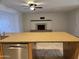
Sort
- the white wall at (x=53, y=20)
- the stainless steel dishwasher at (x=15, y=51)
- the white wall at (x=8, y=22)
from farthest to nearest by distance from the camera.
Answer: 1. the white wall at (x=53, y=20)
2. the white wall at (x=8, y=22)
3. the stainless steel dishwasher at (x=15, y=51)

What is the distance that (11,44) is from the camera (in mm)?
2613

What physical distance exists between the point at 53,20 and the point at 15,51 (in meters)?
11.6

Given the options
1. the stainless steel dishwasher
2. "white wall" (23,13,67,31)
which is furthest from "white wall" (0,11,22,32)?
the stainless steel dishwasher

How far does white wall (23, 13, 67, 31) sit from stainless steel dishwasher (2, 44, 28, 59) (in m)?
11.3

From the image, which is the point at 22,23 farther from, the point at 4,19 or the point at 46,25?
the point at 4,19

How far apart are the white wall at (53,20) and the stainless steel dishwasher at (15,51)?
11306 millimetres

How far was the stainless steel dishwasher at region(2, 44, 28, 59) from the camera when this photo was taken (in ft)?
8.46

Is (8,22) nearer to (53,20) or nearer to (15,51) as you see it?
(53,20)

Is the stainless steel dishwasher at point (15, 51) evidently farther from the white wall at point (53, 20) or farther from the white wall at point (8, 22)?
the white wall at point (53, 20)

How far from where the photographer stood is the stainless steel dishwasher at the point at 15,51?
2578 millimetres

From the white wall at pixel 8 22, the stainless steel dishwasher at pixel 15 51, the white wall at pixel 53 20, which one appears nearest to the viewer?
the stainless steel dishwasher at pixel 15 51

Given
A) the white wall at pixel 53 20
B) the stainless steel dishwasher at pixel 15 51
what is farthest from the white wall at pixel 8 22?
the stainless steel dishwasher at pixel 15 51

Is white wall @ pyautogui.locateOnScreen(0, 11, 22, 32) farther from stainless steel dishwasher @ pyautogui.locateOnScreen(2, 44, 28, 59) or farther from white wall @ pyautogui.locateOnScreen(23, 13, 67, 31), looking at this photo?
stainless steel dishwasher @ pyautogui.locateOnScreen(2, 44, 28, 59)

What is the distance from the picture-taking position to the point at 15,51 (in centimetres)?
259
